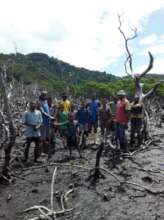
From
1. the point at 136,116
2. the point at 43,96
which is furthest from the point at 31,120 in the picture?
the point at 136,116

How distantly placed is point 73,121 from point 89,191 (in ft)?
11.2

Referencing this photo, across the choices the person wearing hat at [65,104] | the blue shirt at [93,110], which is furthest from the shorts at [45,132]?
the blue shirt at [93,110]

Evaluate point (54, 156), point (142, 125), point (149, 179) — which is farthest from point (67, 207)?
point (142, 125)

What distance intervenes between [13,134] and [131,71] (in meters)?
6.53

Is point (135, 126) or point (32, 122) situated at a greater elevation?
point (32, 122)

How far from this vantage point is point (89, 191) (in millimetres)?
8930

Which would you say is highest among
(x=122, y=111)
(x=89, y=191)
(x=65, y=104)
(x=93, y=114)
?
(x=65, y=104)

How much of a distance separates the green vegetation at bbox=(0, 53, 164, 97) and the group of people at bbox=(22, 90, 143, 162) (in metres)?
45.5

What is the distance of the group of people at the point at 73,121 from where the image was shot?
11.1 metres

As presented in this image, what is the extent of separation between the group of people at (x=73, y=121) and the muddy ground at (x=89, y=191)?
613 millimetres

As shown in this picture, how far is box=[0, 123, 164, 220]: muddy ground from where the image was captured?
25.9 feet

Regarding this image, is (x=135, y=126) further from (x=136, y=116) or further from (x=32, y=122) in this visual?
(x=32, y=122)

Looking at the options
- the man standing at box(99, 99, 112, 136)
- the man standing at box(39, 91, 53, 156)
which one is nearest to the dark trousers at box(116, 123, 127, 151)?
the man standing at box(99, 99, 112, 136)

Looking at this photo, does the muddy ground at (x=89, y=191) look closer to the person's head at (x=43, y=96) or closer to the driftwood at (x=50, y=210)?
the driftwood at (x=50, y=210)
